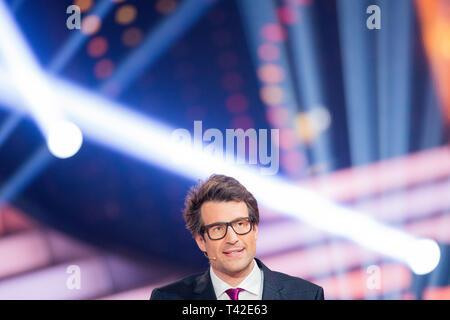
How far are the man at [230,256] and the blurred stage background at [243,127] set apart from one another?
39.2 inches

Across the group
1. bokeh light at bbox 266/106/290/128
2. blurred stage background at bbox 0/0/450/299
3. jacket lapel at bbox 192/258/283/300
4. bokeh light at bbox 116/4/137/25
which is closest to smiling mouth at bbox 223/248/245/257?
jacket lapel at bbox 192/258/283/300

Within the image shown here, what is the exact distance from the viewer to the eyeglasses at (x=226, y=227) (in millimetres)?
2398

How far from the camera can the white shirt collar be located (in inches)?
94.0

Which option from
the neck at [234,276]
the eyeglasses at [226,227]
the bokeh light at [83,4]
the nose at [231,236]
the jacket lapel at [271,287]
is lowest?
the jacket lapel at [271,287]

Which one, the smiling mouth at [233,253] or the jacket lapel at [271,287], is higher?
the smiling mouth at [233,253]

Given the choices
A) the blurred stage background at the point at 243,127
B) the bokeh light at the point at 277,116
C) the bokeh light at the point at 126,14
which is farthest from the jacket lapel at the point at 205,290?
the bokeh light at the point at 126,14

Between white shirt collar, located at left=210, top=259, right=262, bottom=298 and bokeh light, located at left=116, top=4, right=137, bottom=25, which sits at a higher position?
bokeh light, located at left=116, top=4, right=137, bottom=25

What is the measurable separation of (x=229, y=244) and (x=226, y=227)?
64 millimetres

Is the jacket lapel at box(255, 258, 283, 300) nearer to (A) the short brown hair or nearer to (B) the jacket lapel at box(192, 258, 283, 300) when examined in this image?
(B) the jacket lapel at box(192, 258, 283, 300)

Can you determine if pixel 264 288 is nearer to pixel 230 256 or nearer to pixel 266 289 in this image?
pixel 266 289

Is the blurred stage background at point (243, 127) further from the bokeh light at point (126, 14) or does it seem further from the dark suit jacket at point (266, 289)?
the dark suit jacket at point (266, 289)
